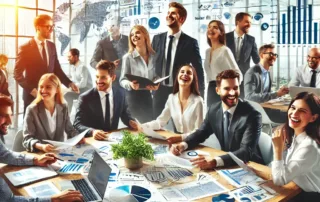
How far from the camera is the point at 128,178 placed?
2.24 metres

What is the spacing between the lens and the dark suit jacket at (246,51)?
2602 millimetres

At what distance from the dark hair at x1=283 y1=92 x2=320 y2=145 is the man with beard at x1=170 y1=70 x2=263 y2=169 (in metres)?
0.25

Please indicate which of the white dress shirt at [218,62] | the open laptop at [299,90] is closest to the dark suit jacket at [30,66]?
the white dress shirt at [218,62]

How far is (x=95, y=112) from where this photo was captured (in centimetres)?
299

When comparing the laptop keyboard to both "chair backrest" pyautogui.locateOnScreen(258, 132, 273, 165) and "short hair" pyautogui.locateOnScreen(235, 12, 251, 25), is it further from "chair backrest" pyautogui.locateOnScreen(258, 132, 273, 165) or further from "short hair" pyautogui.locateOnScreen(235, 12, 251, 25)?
"short hair" pyautogui.locateOnScreen(235, 12, 251, 25)

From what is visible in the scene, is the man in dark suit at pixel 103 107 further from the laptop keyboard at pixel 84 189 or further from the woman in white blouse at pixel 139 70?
the laptop keyboard at pixel 84 189

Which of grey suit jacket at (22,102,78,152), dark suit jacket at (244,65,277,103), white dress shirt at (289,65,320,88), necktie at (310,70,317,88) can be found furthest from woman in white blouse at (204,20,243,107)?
grey suit jacket at (22,102,78,152)

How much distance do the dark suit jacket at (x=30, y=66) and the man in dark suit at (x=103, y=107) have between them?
0.34 m

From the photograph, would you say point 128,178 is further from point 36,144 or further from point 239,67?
point 239,67

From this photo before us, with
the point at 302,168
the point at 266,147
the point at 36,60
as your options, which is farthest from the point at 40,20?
the point at 302,168

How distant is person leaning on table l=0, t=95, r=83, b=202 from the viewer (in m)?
Answer: 1.92

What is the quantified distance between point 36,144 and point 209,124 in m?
1.32

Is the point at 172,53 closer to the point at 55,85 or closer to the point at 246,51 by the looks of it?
the point at 246,51

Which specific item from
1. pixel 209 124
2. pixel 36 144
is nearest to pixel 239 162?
pixel 209 124
